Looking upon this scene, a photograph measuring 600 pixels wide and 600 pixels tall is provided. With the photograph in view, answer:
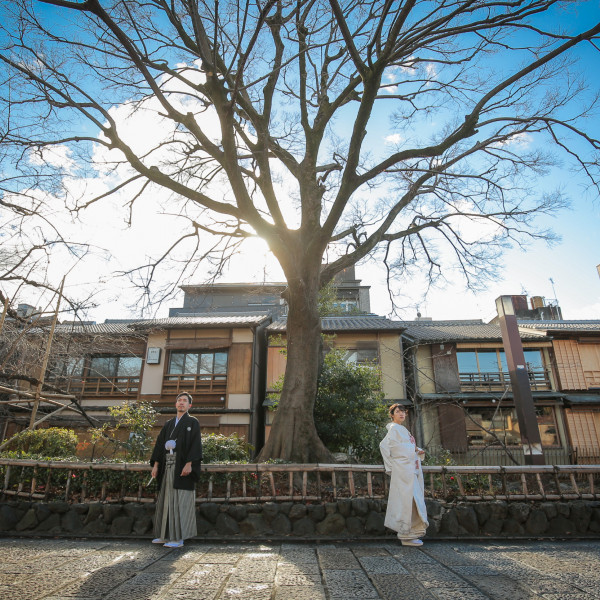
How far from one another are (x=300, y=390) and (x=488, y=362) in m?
14.2

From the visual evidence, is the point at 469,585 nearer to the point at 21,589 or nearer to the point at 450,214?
the point at 21,589

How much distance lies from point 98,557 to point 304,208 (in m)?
7.07

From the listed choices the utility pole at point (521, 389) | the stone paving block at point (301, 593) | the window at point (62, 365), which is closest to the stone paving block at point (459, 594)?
the stone paving block at point (301, 593)

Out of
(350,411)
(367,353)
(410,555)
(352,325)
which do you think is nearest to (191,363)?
(352,325)

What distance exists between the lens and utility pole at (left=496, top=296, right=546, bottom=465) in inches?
289

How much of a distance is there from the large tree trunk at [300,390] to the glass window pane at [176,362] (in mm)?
11797

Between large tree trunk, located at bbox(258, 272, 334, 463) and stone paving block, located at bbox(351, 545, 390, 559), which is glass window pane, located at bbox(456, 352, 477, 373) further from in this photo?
stone paving block, located at bbox(351, 545, 390, 559)

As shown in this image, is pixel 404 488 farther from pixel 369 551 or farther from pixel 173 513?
pixel 173 513

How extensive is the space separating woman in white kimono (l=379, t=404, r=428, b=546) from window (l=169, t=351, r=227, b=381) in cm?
1359

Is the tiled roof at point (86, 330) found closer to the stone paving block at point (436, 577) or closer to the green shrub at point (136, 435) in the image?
the green shrub at point (136, 435)

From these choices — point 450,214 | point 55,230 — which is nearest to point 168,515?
point 55,230

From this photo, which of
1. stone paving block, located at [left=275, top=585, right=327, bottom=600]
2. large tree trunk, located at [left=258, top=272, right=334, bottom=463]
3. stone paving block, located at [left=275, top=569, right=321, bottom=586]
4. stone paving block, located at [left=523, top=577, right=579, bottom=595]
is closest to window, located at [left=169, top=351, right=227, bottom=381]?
large tree trunk, located at [left=258, top=272, right=334, bottom=463]

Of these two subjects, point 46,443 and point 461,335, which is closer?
point 46,443

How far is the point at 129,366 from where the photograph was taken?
18.4 meters
